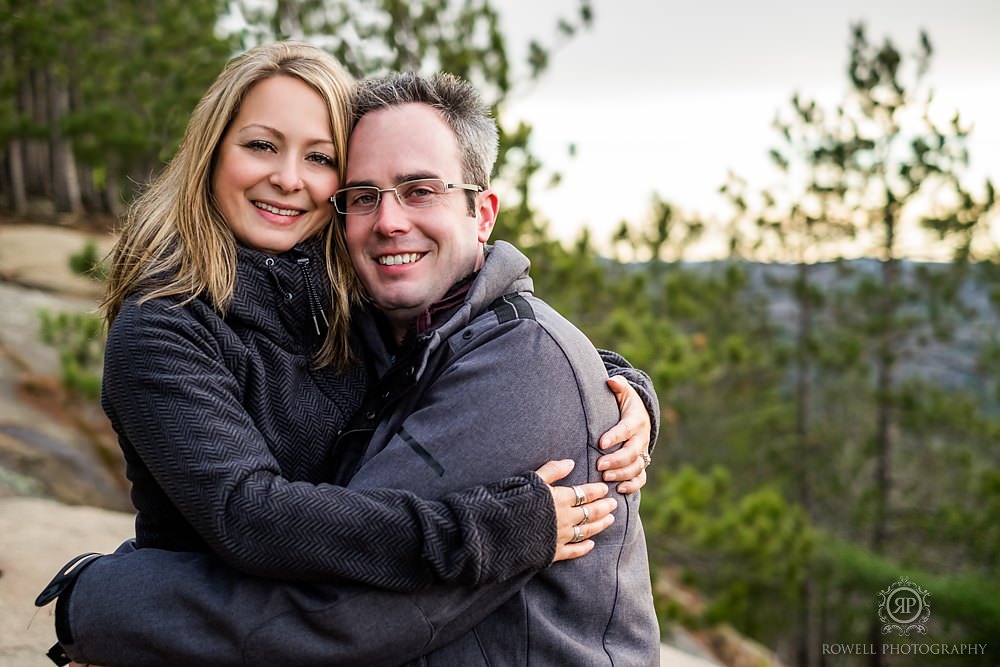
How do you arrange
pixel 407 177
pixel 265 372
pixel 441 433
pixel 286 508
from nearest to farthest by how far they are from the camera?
pixel 286 508 → pixel 441 433 → pixel 265 372 → pixel 407 177

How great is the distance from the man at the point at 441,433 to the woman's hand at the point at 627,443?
4cm

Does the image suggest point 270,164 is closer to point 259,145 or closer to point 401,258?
point 259,145

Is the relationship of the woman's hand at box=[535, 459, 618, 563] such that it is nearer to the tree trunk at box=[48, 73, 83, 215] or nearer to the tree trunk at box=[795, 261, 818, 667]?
the tree trunk at box=[795, 261, 818, 667]

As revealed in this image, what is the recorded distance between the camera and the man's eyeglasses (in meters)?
2.53

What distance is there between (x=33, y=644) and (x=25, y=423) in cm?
454

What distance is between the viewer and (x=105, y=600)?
2002mm

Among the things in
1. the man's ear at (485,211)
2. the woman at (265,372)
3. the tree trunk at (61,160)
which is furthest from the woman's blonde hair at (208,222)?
the tree trunk at (61,160)

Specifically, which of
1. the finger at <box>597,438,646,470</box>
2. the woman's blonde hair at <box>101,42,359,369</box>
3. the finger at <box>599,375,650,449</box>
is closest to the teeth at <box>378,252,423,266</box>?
the woman's blonde hair at <box>101,42,359,369</box>

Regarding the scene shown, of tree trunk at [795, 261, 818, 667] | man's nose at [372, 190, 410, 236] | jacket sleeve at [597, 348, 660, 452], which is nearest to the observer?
man's nose at [372, 190, 410, 236]

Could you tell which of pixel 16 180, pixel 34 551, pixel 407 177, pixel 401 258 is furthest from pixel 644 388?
pixel 16 180

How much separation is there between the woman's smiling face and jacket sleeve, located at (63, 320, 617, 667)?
72cm

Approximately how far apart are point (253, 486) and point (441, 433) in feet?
1.34

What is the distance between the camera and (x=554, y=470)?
1.99 m

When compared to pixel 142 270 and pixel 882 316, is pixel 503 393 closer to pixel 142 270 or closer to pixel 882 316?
pixel 142 270
